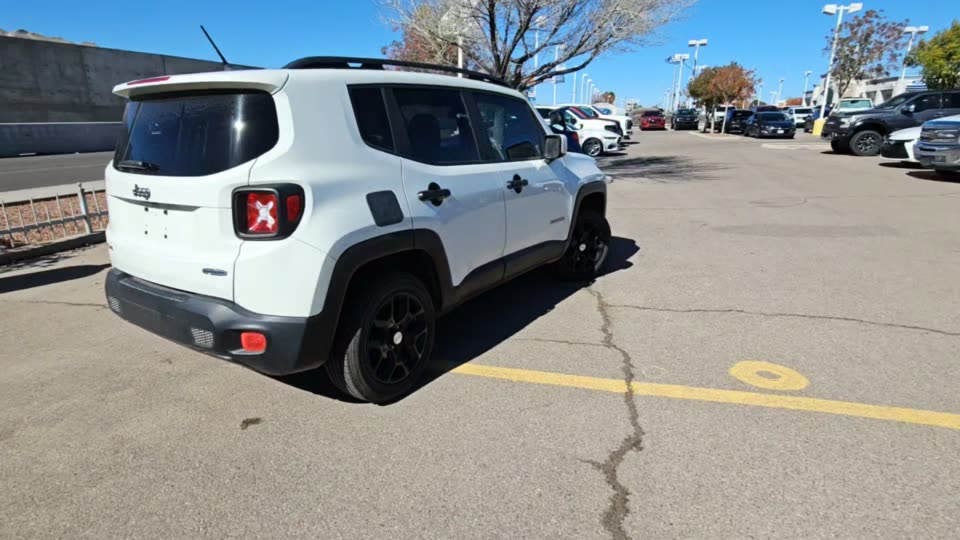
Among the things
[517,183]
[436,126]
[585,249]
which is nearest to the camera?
[436,126]

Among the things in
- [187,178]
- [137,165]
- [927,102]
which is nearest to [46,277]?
[137,165]

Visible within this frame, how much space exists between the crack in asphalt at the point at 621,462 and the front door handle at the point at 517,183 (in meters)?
1.35

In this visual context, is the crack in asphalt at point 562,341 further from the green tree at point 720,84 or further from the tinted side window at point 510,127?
the green tree at point 720,84

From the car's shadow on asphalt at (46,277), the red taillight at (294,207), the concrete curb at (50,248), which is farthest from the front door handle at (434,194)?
the concrete curb at (50,248)

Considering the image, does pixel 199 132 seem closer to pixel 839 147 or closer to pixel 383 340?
pixel 383 340

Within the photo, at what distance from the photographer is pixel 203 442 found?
9.37 ft

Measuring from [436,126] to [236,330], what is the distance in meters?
1.69

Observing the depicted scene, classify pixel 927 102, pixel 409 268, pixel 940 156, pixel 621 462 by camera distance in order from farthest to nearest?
pixel 927 102 < pixel 940 156 < pixel 409 268 < pixel 621 462

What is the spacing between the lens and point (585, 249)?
18.0ft

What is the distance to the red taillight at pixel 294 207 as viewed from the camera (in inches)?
100.0

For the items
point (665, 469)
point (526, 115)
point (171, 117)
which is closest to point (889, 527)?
point (665, 469)

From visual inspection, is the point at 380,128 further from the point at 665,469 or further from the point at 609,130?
the point at 609,130

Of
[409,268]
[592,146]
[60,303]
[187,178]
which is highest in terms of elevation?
[187,178]

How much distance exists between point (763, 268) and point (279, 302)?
5115 millimetres
